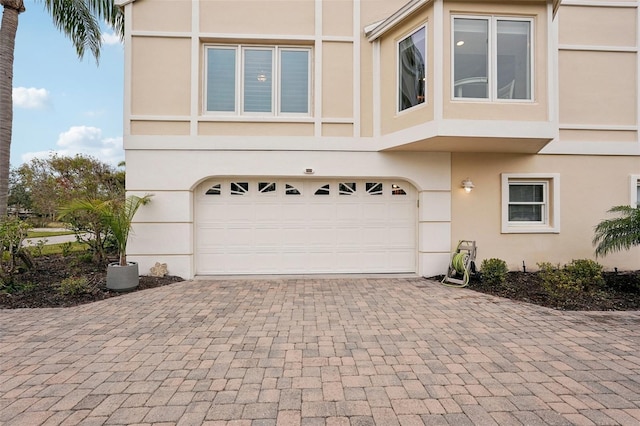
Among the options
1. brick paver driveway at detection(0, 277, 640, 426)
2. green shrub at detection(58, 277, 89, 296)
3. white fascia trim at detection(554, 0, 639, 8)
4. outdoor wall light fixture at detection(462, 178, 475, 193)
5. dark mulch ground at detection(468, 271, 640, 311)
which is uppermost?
white fascia trim at detection(554, 0, 639, 8)

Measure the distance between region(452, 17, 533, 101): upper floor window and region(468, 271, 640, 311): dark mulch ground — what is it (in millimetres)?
3816

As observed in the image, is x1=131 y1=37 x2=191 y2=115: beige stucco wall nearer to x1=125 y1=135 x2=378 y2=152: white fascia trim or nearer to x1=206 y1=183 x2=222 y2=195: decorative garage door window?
x1=125 y1=135 x2=378 y2=152: white fascia trim

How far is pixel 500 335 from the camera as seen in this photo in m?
4.11

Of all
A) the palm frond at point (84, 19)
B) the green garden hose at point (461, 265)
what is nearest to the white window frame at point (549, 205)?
the green garden hose at point (461, 265)

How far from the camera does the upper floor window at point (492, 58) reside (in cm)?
632

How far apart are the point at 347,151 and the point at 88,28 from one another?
7.66m

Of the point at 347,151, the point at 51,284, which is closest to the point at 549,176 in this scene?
the point at 347,151

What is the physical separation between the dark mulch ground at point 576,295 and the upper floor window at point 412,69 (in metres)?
4.17

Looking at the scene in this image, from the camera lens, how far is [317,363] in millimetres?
3350

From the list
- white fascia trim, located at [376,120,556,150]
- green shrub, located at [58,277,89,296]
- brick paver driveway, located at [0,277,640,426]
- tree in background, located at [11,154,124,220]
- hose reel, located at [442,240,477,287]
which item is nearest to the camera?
brick paver driveway, located at [0,277,640,426]

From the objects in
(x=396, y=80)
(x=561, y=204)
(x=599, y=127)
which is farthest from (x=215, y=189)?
(x=599, y=127)

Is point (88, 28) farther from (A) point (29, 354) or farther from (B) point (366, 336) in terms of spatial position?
(B) point (366, 336)

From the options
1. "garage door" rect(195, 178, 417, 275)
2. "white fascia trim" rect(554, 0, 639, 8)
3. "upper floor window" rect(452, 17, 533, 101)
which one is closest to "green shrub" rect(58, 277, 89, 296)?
"garage door" rect(195, 178, 417, 275)

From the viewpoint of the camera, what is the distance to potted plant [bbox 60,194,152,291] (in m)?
6.05
